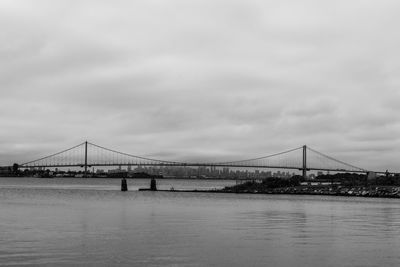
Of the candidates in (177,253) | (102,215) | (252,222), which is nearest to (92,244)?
(177,253)

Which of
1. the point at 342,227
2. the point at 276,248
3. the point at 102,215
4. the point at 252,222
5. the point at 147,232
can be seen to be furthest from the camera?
the point at 102,215

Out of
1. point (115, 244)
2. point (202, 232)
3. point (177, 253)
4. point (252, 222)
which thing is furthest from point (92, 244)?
point (252, 222)

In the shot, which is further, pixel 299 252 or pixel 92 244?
pixel 92 244

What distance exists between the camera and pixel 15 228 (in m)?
32.0

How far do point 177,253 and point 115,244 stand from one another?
12.1 ft

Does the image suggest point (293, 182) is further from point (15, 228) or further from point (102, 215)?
point (15, 228)

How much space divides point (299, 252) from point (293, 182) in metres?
96.9

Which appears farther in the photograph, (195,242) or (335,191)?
(335,191)

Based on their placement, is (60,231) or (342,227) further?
(342,227)

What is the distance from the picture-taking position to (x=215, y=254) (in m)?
23.1

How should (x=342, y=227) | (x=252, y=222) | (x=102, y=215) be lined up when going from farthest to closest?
(x=102, y=215)
(x=252, y=222)
(x=342, y=227)

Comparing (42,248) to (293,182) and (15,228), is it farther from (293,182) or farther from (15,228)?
(293,182)

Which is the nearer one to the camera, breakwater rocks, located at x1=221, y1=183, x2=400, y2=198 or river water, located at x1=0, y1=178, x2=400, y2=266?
river water, located at x1=0, y1=178, x2=400, y2=266

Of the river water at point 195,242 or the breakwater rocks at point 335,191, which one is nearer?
the river water at point 195,242
